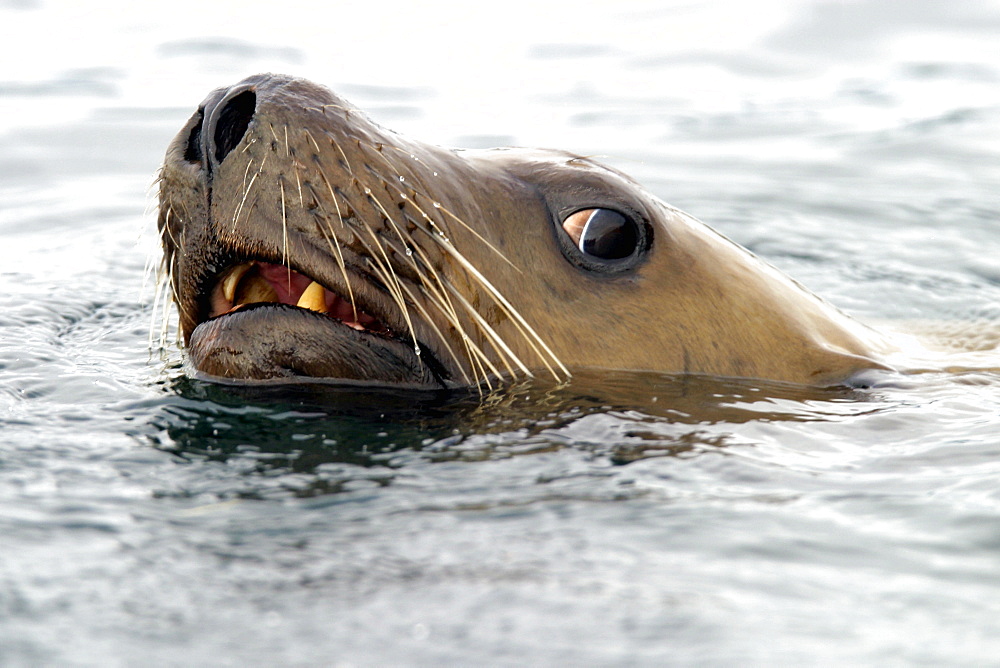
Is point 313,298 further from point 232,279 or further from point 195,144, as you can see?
point 195,144

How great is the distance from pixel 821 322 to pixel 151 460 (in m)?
2.51

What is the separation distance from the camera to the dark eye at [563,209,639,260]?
465cm

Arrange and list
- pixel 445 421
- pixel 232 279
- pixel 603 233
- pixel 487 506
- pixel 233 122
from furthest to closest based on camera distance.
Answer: pixel 603 233 → pixel 232 279 → pixel 233 122 → pixel 445 421 → pixel 487 506

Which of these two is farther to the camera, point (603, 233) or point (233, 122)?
point (603, 233)

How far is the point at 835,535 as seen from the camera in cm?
342

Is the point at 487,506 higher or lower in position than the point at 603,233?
lower

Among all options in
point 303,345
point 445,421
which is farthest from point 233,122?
point 445,421

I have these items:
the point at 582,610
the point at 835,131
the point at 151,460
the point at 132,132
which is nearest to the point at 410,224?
the point at 151,460

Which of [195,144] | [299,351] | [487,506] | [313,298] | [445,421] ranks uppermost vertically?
[195,144]

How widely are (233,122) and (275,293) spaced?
24.2 inches

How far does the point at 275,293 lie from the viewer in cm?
461

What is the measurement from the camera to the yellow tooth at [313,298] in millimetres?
4551

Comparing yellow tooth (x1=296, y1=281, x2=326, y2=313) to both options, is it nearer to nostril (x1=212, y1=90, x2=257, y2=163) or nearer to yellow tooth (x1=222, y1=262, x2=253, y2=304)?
yellow tooth (x1=222, y1=262, x2=253, y2=304)

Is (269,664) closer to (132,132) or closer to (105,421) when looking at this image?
(105,421)
